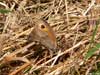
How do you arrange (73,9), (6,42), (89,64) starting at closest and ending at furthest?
(89,64), (6,42), (73,9)

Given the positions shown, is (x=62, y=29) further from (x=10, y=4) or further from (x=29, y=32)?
(x=10, y=4)

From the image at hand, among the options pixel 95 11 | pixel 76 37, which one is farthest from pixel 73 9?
pixel 76 37

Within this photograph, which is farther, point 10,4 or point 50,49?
point 10,4

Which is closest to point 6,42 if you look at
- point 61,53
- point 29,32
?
point 29,32

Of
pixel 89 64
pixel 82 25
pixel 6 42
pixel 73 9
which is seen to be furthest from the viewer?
pixel 73 9

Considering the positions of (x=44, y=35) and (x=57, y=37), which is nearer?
(x=44, y=35)

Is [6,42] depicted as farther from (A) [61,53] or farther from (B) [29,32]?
(A) [61,53]

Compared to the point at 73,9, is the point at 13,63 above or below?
below
